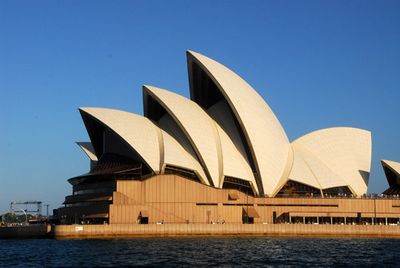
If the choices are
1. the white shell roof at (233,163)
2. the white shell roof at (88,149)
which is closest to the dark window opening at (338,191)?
the white shell roof at (233,163)

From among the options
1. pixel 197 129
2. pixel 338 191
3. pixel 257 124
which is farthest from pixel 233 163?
pixel 338 191

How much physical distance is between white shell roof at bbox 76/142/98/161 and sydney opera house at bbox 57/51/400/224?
5.34m

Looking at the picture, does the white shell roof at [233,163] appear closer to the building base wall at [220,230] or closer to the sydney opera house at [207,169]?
the sydney opera house at [207,169]

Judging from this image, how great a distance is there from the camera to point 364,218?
289ft

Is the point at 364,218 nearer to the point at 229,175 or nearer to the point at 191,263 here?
the point at 229,175

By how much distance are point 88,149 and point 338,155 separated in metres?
39.6

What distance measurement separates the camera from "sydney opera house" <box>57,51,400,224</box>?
79.4 m

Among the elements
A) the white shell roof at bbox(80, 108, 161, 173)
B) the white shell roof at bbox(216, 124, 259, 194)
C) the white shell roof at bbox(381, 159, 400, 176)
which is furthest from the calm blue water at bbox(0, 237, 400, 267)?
the white shell roof at bbox(381, 159, 400, 176)

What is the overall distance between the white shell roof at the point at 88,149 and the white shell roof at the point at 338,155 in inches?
1246

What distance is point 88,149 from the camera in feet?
319

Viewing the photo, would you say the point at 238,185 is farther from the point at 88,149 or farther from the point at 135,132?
the point at 88,149

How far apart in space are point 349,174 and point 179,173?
27.3m

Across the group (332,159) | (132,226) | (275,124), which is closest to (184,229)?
(132,226)

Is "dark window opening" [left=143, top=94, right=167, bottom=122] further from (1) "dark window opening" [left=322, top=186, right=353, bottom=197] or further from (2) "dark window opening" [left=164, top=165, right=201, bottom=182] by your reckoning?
(1) "dark window opening" [left=322, top=186, right=353, bottom=197]
